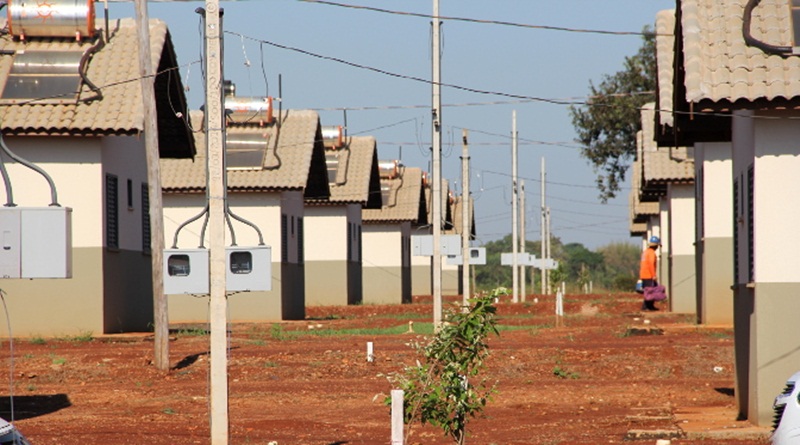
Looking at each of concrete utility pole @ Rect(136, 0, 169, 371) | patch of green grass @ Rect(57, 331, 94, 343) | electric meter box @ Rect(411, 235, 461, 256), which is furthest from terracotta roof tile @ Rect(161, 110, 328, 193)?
concrete utility pole @ Rect(136, 0, 169, 371)

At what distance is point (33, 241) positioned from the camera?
10953 mm

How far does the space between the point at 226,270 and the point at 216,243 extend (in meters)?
0.27

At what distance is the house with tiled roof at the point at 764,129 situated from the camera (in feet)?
45.2

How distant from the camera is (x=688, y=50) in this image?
1430cm

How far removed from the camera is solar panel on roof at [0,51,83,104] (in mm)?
28531

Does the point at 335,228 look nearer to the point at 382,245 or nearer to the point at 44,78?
the point at 382,245

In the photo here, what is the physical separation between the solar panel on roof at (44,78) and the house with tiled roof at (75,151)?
0.07 ft

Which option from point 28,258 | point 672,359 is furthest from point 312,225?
point 28,258

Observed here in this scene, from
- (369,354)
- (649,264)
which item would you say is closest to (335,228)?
(649,264)

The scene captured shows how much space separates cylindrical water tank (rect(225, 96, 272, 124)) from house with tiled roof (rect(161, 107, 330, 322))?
3cm

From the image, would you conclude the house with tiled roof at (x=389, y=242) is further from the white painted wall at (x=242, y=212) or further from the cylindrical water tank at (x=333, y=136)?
the white painted wall at (x=242, y=212)

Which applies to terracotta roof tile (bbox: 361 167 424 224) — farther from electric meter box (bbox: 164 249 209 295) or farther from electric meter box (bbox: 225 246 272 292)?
electric meter box (bbox: 164 249 209 295)

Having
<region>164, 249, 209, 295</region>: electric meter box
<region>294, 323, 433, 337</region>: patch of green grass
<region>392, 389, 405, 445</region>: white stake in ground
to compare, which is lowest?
<region>294, 323, 433, 337</region>: patch of green grass

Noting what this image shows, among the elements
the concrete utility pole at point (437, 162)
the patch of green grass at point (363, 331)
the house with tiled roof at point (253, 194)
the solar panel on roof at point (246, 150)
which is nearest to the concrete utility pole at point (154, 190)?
the patch of green grass at point (363, 331)
